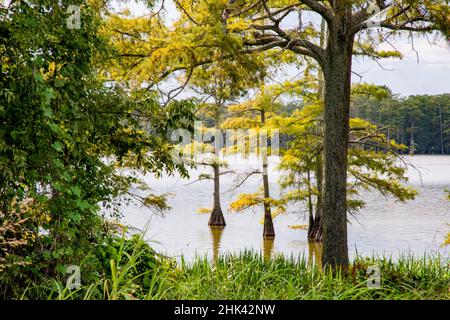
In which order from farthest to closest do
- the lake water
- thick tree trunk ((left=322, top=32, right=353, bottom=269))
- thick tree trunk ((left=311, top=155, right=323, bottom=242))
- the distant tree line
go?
the distant tree line → thick tree trunk ((left=311, top=155, right=323, bottom=242)) → the lake water → thick tree trunk ((left=322, top=32, right=353, bottom=269))

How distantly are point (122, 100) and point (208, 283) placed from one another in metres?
2.18

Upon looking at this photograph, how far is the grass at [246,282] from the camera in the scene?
425 cm

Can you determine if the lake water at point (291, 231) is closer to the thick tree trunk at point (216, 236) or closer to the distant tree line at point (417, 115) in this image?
the thick tree trunk at point (216, 236)

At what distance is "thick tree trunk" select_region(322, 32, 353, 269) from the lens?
29.3 feet

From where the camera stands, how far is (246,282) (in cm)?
561

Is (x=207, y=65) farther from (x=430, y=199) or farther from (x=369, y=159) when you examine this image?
(x=430, y=199)

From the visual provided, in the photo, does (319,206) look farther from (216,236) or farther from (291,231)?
(216,236)

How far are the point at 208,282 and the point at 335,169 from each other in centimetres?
428

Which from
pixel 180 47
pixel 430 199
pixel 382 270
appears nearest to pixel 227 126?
pixel 180 47

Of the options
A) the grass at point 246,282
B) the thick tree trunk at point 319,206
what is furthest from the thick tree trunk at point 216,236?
the grass at point 246,282

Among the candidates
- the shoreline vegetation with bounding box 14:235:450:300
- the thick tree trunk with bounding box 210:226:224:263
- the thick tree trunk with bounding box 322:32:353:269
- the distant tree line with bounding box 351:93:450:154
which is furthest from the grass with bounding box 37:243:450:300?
the distant tree line with bounding box 351:93:450:154

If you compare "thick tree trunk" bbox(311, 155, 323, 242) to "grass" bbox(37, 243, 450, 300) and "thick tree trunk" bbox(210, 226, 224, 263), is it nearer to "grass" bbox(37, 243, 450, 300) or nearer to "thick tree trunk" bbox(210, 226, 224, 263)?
"thick tree trunk" bbox(210, 226, 224, 263)

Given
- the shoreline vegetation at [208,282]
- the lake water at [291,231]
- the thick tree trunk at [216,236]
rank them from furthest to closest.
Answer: the lake water at [291,231] < the thick tree trunk at [216,236] < the shoreline vegetation at [208,282]

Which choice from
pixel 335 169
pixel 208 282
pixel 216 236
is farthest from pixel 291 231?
pixel 208 282
